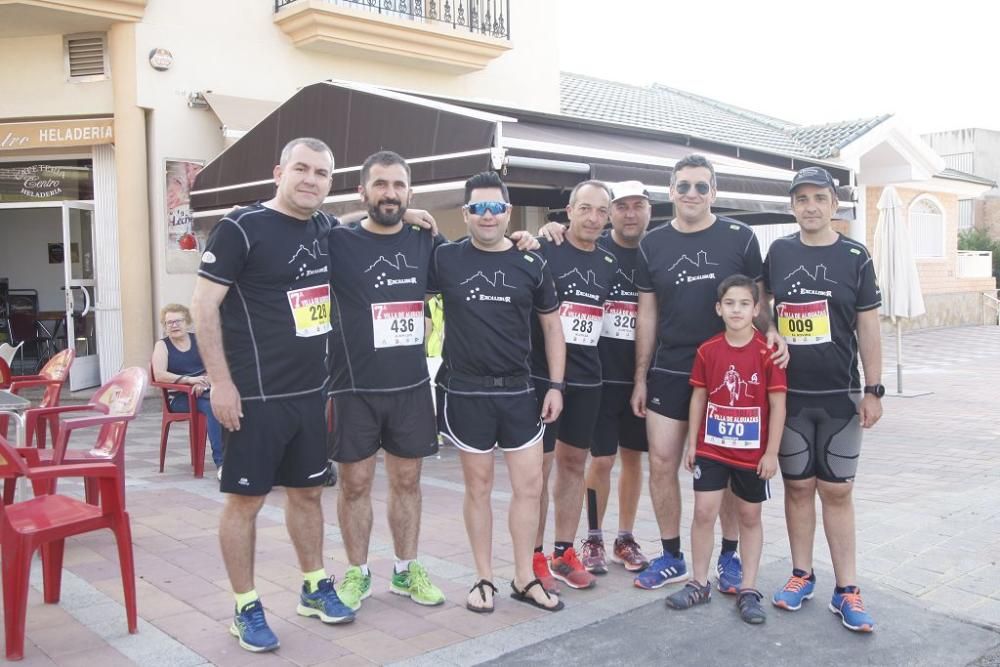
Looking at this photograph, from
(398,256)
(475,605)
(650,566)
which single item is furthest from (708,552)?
(398,256)

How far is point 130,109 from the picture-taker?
10.9m

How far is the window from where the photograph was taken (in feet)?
79.7

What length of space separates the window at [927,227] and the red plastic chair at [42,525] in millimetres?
24082

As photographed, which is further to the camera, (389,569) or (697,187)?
(389,569)

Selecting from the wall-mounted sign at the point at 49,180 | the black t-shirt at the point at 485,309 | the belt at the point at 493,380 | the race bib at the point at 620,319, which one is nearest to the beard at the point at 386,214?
the black t-shirt at the point at 485,309

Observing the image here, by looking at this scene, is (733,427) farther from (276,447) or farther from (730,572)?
(276,447)

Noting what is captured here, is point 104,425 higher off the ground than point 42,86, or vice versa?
point 42,86

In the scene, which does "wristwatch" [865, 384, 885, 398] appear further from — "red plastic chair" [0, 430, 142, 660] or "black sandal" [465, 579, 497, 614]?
"red plastic chair" [0, 430, 142, 660]

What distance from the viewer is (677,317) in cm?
434

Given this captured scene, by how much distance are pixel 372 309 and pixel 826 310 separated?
6.68 ft

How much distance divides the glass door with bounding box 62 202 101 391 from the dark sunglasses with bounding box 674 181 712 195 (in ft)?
31.6

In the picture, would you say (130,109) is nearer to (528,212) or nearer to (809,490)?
(528,212)

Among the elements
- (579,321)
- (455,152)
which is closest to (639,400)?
(579,321)

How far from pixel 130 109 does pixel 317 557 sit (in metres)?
8.72
